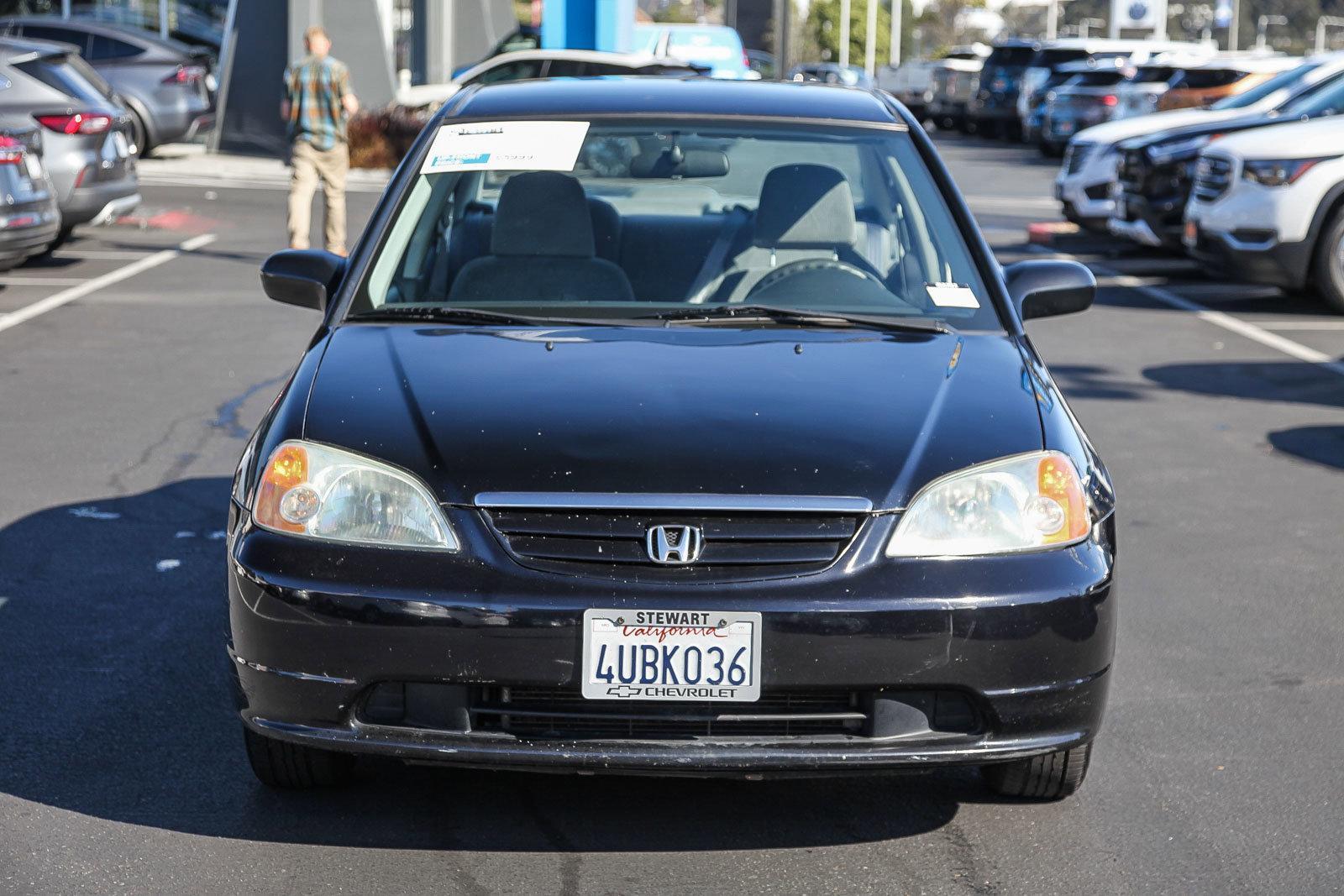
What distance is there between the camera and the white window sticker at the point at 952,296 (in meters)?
4.54

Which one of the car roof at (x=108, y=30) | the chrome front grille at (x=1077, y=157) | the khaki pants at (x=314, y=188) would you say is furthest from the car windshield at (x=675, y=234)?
the car roof at (x=108, y=30)

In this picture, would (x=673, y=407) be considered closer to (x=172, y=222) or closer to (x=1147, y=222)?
(x=1147, y=222)

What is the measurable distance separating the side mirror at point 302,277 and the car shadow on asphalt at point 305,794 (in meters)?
1.00

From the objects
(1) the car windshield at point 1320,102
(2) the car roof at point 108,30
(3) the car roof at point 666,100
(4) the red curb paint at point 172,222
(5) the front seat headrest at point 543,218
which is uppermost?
(2) the car roof at point 108,30

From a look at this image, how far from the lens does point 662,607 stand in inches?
131

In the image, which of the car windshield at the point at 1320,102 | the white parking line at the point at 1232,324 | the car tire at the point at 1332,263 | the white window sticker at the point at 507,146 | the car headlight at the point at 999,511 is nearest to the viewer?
the car headlight at the point at 999,511

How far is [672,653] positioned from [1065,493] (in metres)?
0.90

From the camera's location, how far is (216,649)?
16.1ft

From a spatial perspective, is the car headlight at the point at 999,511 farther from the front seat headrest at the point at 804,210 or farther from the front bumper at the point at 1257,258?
the front bumper at the point at 1257,258

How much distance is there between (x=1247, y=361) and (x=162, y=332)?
6525mm

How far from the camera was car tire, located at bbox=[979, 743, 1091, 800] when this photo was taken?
385 centimetres

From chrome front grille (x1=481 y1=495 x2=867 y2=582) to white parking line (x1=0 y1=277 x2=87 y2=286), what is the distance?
10444 mm

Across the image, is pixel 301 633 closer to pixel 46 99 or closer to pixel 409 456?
pixel 409 456

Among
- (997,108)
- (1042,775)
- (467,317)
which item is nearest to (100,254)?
(467,317)
